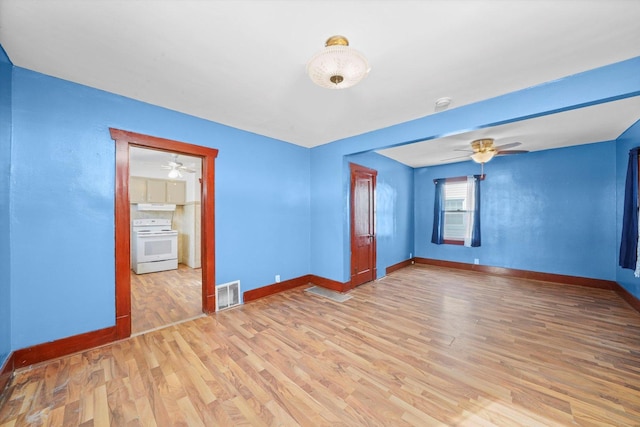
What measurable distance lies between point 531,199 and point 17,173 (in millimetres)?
7412

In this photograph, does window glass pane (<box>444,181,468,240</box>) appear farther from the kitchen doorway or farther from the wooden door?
the kitchen doorway

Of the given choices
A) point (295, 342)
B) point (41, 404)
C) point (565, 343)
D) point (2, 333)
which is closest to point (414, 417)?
point (295, 342)

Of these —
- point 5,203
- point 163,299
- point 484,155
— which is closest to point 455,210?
point 484,155

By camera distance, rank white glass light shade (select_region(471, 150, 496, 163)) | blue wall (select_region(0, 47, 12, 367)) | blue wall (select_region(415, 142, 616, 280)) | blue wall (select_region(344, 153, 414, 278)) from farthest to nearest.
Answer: blue wall (select_region(344, 153, 414, 278)) < blue wall (select_region(415, 142, 616, 280)) < white glass light shade (select_region(471, 150, 496, 163)) < blue wall (select_region(0, 47, 12, 367))

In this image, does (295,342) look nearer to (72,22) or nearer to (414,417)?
(414,417)

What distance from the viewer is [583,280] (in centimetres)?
425

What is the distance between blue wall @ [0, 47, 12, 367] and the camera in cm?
180

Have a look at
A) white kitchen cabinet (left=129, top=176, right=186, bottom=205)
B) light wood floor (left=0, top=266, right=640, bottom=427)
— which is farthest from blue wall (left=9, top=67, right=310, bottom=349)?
white kitchen cabinet (left=129, top=176, right=186, bottom=205)

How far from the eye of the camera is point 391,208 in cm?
529

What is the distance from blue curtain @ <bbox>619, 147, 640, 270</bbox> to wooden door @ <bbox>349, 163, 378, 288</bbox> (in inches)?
134

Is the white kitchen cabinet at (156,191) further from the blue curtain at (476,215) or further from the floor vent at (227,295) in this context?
the blue curtain at (476,215)

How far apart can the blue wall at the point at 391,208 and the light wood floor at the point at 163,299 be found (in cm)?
286

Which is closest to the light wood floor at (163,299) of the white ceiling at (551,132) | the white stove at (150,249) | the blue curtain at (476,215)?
the white stove at (150,249)

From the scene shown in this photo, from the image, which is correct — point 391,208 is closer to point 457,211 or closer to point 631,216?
point 457,211
